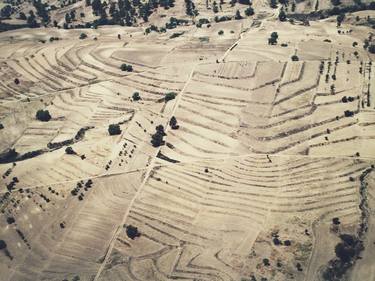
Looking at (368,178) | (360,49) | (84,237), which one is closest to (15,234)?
(84,237)

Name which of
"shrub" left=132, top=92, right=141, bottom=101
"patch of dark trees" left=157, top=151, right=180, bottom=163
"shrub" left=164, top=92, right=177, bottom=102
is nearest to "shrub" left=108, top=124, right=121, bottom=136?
"patch of dark trees" left=157, top=151, right=180, bottom=163

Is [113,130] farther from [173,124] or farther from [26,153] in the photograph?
[26,153]

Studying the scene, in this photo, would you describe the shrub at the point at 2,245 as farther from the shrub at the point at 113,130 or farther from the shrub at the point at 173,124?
the shrub at the point at 173,124

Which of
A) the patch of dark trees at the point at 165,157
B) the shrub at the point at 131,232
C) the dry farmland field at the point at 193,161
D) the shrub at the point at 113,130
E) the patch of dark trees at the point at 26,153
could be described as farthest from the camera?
the shrub at the point at 113,130

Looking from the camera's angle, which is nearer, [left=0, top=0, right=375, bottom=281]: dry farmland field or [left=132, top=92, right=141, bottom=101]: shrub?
[left=0, top=0, right=375, bottom=281]: dry farmland field

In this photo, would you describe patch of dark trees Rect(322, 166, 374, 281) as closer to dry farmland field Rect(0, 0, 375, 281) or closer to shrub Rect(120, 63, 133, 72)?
dry farmland field Rect(0, 0, 375, 281)

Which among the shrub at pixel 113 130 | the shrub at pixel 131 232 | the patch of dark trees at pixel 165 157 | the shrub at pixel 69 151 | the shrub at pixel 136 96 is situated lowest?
the shrub at pixel 131 232

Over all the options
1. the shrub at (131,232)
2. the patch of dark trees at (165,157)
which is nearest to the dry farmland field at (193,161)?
the shrub at (131,232)

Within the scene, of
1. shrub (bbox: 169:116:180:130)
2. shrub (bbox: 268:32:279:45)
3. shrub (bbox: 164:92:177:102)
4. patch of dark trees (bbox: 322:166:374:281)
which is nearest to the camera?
patch of dark trees (bbox: 322:166:374:281)

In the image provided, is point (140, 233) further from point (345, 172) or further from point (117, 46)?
point (117, 46)
